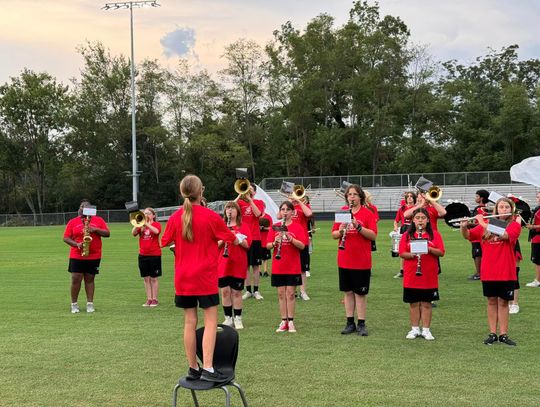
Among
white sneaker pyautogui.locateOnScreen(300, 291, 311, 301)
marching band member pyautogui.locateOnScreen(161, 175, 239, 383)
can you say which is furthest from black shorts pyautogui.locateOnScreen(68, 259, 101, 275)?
marching band member pyautogui.locateOnScreen(161, 175, 239, 383)

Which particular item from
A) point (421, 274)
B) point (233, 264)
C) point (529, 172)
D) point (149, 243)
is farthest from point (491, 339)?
point (149, 243)

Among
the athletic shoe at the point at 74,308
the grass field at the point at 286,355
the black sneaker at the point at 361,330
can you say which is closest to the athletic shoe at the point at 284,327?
the grass field at the point at 286,355

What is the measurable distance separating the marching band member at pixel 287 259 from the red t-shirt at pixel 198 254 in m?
3.25

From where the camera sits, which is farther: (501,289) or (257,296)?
(257,296)

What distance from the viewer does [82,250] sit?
10398 millimetres

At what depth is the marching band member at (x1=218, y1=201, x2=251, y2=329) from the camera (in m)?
8.93

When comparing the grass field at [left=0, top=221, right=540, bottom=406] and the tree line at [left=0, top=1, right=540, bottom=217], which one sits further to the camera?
the tree line at [left=0, top=1, right=540, bottom=217]

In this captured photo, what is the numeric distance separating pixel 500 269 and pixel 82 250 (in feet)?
22.2

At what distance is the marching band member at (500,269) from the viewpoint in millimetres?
7629

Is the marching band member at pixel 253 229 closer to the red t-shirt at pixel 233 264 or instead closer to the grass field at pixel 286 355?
the grass field at pixel 286 355

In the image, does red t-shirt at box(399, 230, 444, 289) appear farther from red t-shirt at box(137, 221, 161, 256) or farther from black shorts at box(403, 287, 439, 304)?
red t-shirt at box(137, 221, 161, 256)

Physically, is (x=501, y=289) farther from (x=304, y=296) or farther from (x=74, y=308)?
(x=74, y=308)

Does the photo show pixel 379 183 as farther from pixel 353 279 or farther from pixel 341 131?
pixel 353 279

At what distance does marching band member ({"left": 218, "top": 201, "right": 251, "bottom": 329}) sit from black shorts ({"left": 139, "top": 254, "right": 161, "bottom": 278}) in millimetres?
2573
